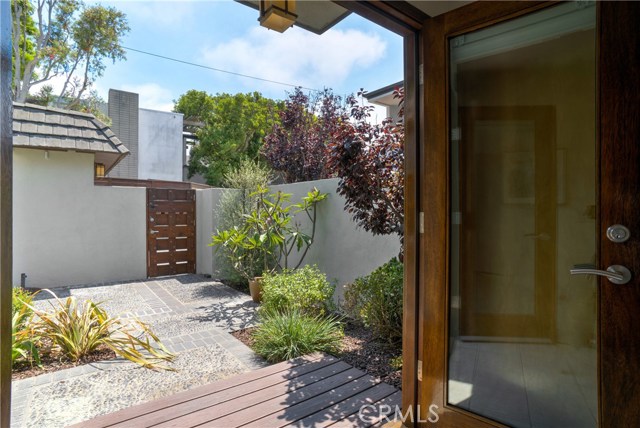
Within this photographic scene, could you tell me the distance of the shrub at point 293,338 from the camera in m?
3.29

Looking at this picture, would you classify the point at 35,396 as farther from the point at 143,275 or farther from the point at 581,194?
the point at 143,275

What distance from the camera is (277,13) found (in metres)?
1.78

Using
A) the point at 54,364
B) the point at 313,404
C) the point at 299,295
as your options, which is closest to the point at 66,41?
the point at 54,364

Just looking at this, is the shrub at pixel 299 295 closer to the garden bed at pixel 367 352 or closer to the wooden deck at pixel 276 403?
the garden bed at pixel 367 352

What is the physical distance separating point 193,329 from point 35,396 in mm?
1750

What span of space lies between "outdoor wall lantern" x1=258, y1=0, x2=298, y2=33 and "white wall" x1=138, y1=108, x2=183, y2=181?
16.5 m

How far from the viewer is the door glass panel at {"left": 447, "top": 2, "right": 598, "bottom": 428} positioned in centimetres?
162

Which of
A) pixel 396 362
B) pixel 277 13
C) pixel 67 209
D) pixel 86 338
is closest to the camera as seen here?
pixel 277 13

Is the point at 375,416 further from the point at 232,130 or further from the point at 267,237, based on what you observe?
the point at 232,130

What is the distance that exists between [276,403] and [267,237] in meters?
3.41

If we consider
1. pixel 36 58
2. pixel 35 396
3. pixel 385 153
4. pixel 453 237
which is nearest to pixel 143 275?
pixel 35 396

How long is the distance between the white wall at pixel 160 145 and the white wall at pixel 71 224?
10.3 m

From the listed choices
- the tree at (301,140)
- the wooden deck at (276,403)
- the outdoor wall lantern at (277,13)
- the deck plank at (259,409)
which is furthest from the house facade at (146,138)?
the outdoor wall lantern at (277,13)

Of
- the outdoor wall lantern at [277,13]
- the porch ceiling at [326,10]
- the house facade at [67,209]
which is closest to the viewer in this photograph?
the outdoor wall lantern at [277,13]
